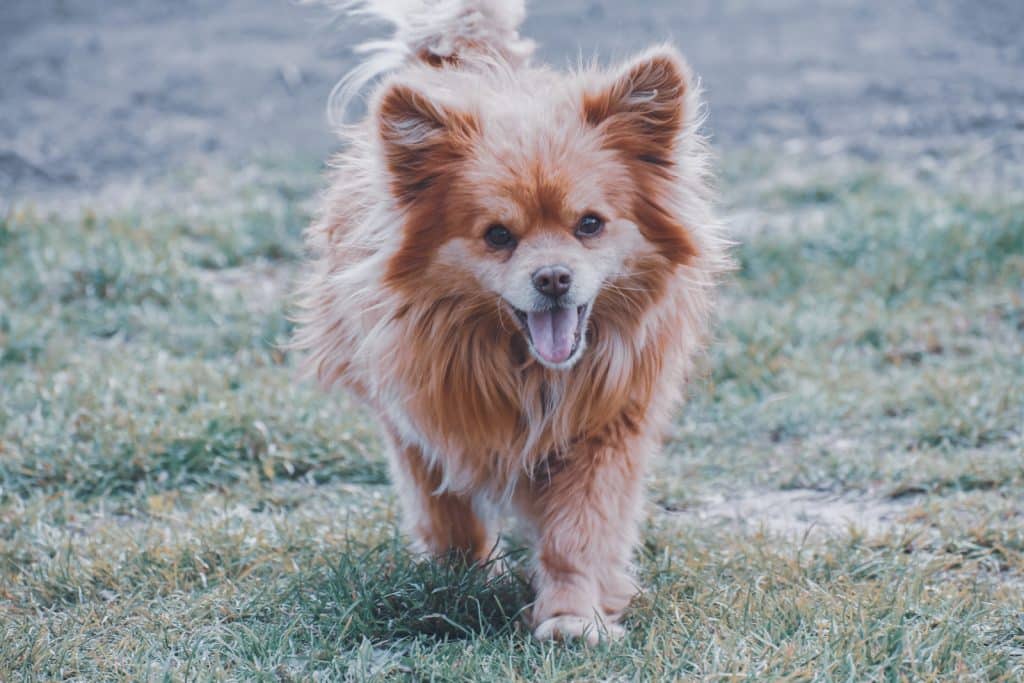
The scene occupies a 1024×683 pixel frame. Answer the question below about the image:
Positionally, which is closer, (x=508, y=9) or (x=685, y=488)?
(x=508, y=9)

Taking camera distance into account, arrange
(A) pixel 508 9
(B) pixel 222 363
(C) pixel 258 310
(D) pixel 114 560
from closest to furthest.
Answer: (D) pixel 114 560
(A) pixel 508 9
(B) pixel 222 363
(C) pixel 258 310

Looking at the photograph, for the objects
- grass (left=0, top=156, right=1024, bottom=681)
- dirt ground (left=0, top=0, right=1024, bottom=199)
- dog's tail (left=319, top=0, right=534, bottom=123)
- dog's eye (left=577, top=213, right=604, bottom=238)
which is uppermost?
dog's tail (left=319, top=0, right=534, bottom=123)

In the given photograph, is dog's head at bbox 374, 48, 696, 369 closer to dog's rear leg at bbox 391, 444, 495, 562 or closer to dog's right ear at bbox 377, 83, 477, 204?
dog's right ear at bbox 377, 83, 477, 204

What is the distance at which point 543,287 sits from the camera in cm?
374

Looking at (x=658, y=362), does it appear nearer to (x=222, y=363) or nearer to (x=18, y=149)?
(x=222, y=363)

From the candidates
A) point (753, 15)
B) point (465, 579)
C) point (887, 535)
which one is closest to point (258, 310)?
point (465, 579)

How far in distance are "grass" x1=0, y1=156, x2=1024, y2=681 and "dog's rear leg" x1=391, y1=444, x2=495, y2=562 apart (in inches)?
5.0

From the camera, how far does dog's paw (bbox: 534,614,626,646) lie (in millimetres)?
3761

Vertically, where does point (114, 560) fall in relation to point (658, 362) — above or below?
below

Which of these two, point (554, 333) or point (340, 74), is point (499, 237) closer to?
point (554, 333)

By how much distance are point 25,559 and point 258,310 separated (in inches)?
108

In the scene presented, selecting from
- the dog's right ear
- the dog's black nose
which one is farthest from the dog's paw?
the dog's right ear

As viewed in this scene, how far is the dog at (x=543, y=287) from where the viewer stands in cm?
385

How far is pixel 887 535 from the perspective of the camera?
4559 mm
